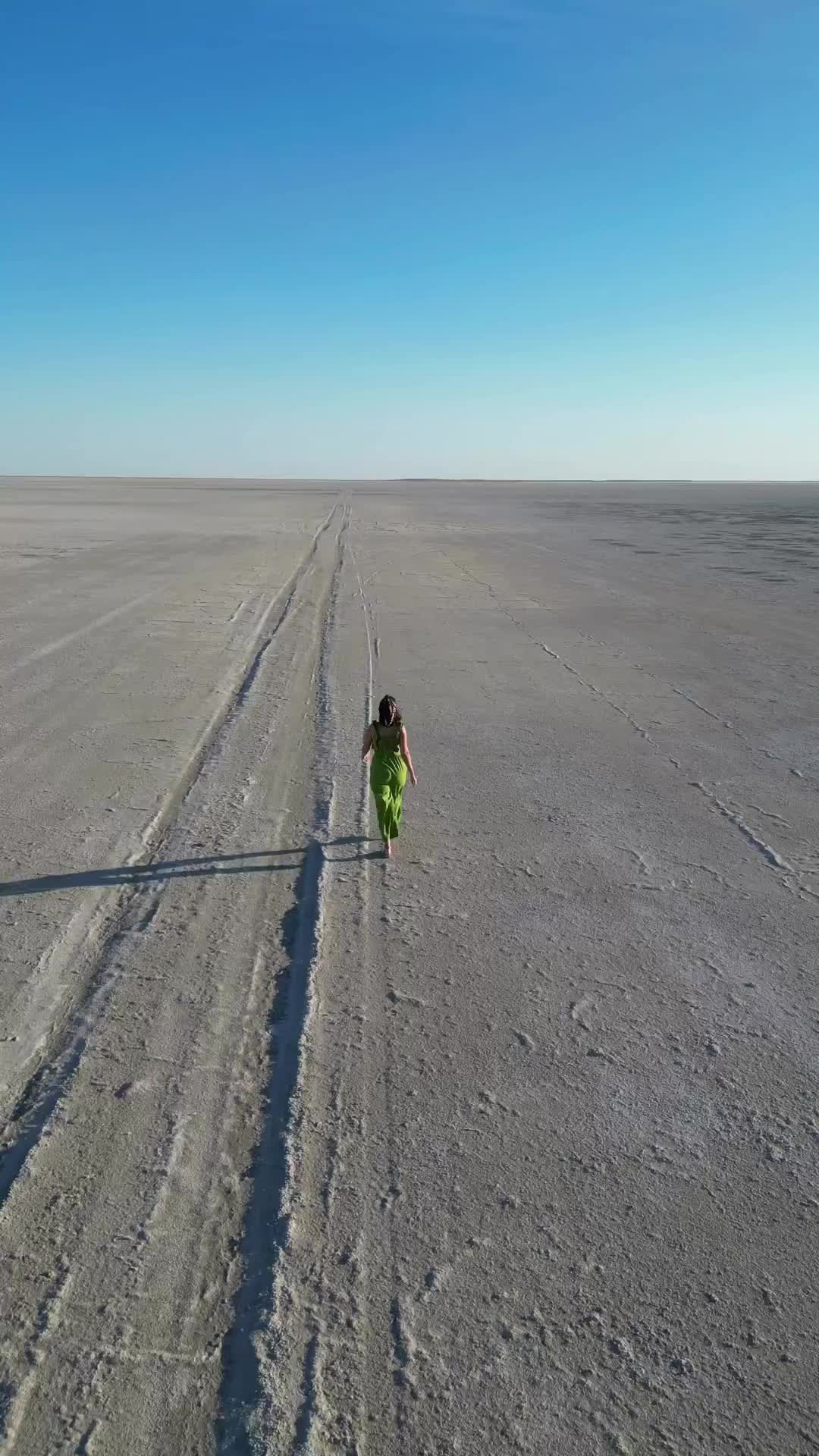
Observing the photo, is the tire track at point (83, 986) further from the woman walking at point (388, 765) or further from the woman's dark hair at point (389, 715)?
the woman's dark hair at point (389, 715)

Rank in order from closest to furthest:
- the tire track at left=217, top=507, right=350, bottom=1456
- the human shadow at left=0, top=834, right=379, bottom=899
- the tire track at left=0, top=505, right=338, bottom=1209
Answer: the tire track at left=217, top=507, right=350, bottom=1456, the tire track at left=0, top=505, right=338, bottom=1209, the human shadow at left=0, top=834, right=379, bottom=899

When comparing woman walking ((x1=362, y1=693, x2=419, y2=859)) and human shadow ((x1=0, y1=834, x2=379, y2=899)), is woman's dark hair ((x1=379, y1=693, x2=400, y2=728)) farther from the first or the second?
human shadow ((x1=0, y1=834, x2=379, y2=899))

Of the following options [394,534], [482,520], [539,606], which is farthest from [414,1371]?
[482,520]

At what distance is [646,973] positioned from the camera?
567cm

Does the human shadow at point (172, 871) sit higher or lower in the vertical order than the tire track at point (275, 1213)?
higher

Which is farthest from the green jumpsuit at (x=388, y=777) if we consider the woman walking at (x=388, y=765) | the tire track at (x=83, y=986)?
the tire track at (x=83, y=986)

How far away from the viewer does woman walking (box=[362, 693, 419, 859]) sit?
7059 mm

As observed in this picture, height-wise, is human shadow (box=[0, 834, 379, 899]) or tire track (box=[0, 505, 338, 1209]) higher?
human shadow (box=[0, 834, 379, 899])

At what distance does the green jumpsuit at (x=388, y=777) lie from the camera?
7.05m

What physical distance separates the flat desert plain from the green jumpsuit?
0.29 m

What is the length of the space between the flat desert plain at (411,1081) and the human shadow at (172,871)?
0.03 m

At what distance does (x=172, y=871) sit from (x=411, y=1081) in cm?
280

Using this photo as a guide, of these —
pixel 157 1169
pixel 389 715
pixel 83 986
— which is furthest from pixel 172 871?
pixel 157 1169

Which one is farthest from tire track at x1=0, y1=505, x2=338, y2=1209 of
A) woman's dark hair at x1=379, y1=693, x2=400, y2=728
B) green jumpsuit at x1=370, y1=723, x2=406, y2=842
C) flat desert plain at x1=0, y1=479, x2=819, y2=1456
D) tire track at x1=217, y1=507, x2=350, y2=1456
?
woman's dark hair at x1=379, y1=693, x2=400, y2=728
